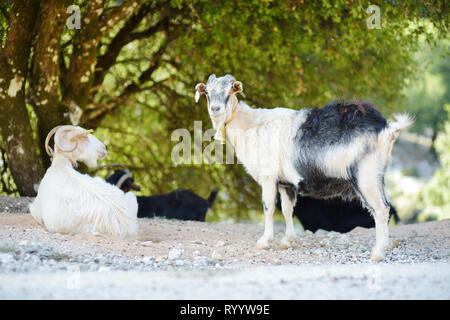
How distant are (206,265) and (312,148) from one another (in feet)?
6.64

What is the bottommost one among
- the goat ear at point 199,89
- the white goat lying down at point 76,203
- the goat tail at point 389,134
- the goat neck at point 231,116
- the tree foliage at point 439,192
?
the tree foliage at point 439,192

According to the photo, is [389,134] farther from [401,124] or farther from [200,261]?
[200,261]

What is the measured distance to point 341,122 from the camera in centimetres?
662

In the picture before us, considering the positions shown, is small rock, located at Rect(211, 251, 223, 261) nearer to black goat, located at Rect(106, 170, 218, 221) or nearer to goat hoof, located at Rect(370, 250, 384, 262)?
goat hoof, located at Rect(370, 250, 384, 262)

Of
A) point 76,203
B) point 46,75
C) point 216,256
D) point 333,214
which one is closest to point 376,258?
point 216,256

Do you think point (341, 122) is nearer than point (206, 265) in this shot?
No

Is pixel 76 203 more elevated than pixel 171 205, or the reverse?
pixel 76 203

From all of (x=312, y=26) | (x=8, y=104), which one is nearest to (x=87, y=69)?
(x=8, y=104)

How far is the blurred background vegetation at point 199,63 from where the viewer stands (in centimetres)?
977

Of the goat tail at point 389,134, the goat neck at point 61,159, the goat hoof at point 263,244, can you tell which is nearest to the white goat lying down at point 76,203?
the goat neck at point 61,159

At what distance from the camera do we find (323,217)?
10.6 metres

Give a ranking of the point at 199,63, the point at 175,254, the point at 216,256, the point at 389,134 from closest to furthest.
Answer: the point at 175,254, the point at 216,256, the point at 389,134, the point at 199,63

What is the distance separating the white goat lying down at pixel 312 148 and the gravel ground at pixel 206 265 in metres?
0.65

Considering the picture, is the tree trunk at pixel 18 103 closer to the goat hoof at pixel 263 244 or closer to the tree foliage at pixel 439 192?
the goat hoof at pixel 263 244
